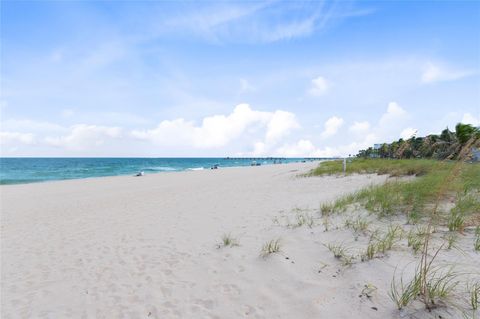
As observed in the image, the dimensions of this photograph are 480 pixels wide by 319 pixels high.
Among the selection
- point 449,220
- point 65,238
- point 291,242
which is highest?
point 449,220

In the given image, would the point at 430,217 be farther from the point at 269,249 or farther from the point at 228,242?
the point at 228,242

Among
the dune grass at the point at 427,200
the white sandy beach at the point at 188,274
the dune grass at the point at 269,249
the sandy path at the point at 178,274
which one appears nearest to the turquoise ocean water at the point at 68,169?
the sandy path at the point at 178,274

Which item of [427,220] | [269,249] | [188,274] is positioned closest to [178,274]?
[188,274]

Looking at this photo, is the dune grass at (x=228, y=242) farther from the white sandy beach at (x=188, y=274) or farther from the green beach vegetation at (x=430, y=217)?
the green beach vegetation at (x=430, y=217)

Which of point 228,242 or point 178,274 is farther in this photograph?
point 228,242

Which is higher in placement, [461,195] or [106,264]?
[461,195]

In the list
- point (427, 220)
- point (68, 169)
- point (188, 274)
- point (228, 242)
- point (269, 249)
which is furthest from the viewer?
point (68, 169)

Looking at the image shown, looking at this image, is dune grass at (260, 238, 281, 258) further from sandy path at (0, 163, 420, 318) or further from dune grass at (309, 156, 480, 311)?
dune grass at (309, 156, 480, 311)

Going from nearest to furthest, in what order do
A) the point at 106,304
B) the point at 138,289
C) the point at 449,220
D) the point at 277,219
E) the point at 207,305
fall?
1. the point at 207,305
2. the point at 106,304
3. the point at 138,289
4. the point at 449,220
5. the point at 277,219

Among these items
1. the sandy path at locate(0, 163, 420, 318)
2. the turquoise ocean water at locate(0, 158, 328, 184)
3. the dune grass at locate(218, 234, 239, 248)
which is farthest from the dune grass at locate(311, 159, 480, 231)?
the turquoise ocean water at locate(0, 158, 328, 184)

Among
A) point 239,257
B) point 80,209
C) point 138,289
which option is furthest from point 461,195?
point 80,209

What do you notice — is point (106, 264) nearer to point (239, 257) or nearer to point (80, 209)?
point (239, 257)

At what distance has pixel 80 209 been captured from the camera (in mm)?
11547

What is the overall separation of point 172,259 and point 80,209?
8.71 meters
